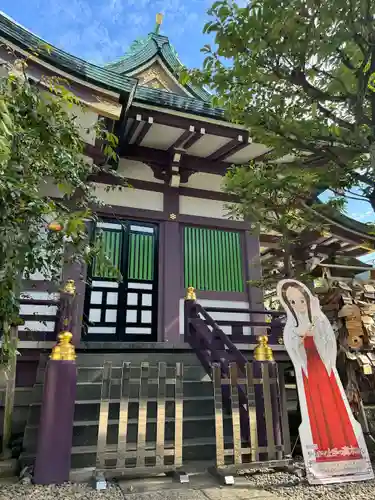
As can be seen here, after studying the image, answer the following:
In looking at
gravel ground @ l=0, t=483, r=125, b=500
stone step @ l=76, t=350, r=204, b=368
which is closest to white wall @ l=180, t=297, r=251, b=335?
stone step @ l=76, t=350, r=204, b=368

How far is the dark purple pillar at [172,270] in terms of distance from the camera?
7.11 metres

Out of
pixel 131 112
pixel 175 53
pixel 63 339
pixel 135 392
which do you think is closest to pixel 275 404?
pixel 135 392

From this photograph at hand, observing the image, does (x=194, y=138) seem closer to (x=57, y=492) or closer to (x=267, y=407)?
(x=267, y=407)

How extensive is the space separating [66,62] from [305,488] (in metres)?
6.30

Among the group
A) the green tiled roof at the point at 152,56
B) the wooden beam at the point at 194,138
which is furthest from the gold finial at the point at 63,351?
the green tiled roof at the point at 152,56

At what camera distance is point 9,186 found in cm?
235

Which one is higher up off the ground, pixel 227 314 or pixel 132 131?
pixel 132 131

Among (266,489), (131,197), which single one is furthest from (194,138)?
(266,489)

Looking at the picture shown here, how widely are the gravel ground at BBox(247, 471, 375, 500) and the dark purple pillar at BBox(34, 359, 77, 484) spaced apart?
1.80 meters

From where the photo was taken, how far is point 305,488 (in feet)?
10.7

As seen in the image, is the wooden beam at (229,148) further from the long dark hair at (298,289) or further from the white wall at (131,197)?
the long dark hair at (298,289)

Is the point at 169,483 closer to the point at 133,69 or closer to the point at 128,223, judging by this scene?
the point at 128,223

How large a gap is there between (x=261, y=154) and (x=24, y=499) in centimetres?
716

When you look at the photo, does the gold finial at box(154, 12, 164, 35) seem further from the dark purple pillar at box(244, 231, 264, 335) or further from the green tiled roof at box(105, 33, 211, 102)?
the dark purple pillar at box(244, 231, 264, 335)
